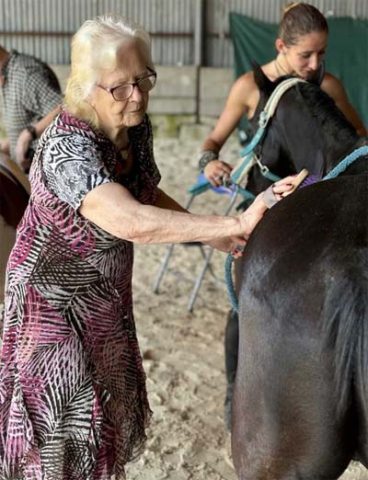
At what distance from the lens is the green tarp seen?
7809mm

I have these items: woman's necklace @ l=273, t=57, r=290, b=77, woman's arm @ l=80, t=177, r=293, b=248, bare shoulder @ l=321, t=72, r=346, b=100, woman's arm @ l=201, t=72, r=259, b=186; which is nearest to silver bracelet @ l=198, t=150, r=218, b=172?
woman's arm @ l=201, t=72, r=259, b=186

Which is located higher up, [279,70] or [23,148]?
[279,70]

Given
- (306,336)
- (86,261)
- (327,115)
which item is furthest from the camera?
(327,115)

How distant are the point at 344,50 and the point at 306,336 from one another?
7048mm

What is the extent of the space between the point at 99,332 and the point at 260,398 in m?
0.58

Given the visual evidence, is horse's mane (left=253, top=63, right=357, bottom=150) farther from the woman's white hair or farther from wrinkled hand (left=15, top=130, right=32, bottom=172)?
wrinkled hand (left=15, top=130, right=32, bottom=172)

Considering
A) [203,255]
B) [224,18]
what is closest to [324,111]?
[203,255]

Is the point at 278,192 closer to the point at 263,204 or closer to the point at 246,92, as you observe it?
the point at 263,204

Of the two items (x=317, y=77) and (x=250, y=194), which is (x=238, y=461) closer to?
(x=250, y=194)

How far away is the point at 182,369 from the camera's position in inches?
157

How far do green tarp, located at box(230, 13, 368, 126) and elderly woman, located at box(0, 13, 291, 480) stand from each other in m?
5.55

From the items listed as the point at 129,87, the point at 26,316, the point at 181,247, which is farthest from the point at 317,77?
the point at 181,247

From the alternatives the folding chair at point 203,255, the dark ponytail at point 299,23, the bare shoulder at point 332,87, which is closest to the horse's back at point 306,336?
the dark ponytail at point 299,23

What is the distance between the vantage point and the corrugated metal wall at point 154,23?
1010cm
